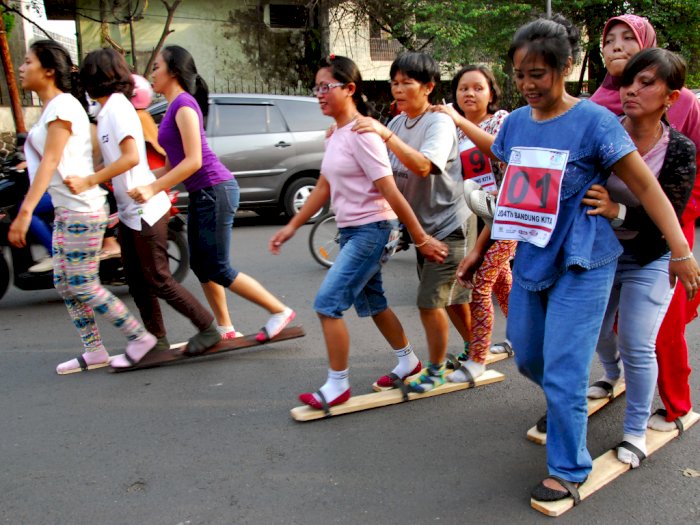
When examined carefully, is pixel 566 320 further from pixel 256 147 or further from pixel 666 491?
pixel 256 147

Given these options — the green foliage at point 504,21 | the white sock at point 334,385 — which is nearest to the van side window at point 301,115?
the white sock at point 334,385

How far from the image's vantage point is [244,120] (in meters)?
9.44

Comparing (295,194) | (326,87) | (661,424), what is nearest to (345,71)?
(326,87)

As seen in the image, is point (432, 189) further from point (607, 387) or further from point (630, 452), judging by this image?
point (630, 452)

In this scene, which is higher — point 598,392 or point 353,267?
point 353,267

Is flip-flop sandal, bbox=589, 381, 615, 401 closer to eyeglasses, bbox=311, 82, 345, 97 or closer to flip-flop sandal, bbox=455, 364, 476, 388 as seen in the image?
flip-flop sandal, bbox=455, 364, 476, 388

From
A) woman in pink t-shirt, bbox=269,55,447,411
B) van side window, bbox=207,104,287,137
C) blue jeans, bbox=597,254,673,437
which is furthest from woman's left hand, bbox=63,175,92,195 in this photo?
van side window, bbox=207,104,287,137

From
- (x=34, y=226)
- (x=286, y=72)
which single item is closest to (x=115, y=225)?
(x=34, y=226)

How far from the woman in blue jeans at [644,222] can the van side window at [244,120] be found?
7.11 m

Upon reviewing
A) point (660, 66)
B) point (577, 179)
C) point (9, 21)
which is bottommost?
point (577, 179)

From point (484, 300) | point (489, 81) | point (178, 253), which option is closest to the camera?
point (484, 300)

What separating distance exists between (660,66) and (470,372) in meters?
1.88

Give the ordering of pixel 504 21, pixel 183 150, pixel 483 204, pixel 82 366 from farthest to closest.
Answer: pixel 504 21, pixel 82 366, pixel 183 150, pixel 483 204

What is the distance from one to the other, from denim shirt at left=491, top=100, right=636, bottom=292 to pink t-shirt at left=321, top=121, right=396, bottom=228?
2.65 ft
